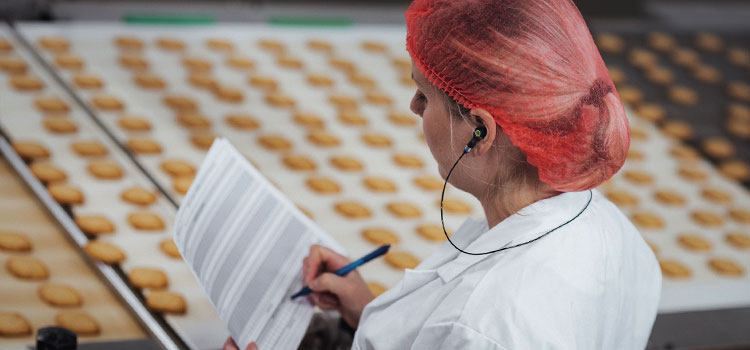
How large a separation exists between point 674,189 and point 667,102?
31.8 inches

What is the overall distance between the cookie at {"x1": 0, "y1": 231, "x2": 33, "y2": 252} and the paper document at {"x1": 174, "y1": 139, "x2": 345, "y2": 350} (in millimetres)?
922

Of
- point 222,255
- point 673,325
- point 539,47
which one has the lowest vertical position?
point 673,325

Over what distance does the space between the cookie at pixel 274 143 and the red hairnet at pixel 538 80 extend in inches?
73.3

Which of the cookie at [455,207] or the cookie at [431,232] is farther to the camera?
the cookie at [455,207]

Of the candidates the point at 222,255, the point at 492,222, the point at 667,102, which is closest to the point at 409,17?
the point at 492,222

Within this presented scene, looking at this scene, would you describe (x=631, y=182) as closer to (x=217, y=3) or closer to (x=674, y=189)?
(x=674, y=189)

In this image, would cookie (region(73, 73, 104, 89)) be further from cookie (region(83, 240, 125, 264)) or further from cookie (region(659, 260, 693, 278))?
cookie (region(659, 260, 693, 278))

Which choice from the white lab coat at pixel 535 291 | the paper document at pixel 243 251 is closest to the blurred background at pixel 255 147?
the paper document at pixel 243 251

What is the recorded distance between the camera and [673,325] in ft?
7.88

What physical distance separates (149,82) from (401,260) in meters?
1.37

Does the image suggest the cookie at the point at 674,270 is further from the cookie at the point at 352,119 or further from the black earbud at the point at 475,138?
the black earbud at the point at 475,138

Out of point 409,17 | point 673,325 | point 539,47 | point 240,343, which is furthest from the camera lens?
point 673,325

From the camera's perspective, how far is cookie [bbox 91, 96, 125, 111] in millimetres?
3131

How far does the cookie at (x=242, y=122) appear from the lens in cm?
321
